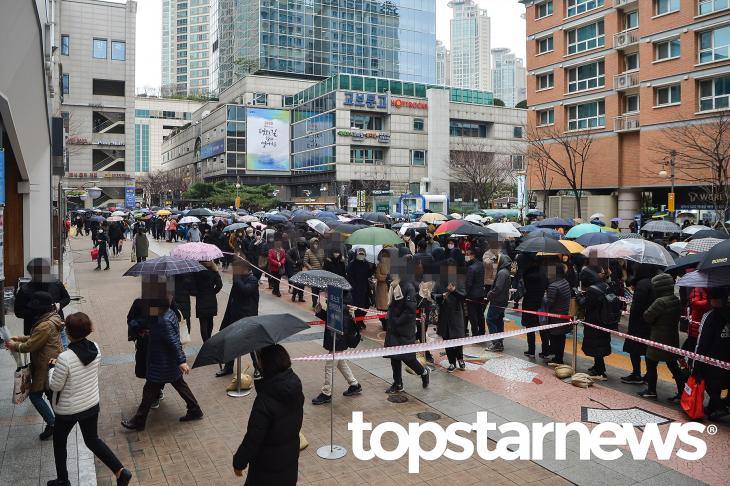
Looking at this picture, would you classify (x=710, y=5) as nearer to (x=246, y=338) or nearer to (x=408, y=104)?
(x=246, y=338)

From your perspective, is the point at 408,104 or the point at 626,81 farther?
the point at 408,104

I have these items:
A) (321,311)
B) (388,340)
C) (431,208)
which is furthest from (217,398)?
(431,208)

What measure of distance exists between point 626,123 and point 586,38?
7347 mm

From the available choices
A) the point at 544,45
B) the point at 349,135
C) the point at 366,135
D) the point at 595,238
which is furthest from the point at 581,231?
the point at 366,135

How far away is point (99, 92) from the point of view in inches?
2608

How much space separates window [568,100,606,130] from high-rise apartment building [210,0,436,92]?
198 ft

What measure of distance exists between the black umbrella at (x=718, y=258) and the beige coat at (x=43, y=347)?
7551 millimetres

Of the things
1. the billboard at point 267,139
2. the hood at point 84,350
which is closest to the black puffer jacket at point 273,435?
the hood at point 84,350

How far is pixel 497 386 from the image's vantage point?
894 cm

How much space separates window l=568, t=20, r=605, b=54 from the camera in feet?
133

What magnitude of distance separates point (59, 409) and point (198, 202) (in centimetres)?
7092

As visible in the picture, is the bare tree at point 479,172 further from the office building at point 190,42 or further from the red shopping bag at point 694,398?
the office building at point 190,42

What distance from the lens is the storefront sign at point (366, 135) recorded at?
2849 inches

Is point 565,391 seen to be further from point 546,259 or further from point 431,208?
point 431,208
